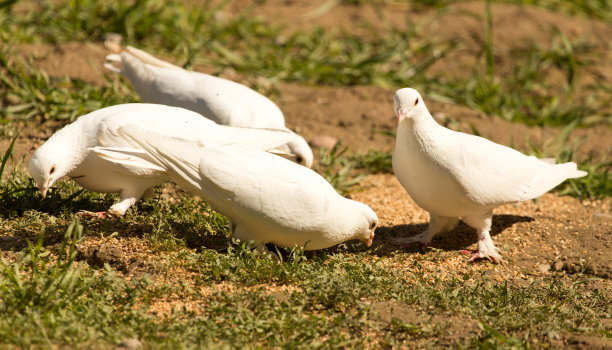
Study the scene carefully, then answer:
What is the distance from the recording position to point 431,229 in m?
4.71

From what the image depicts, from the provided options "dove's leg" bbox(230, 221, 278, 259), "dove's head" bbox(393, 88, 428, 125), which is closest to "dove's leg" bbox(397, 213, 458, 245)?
"dove's head" bbox(393, 88, 428, 125)

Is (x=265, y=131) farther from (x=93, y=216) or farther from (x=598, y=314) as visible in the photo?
(x=598, y=314)

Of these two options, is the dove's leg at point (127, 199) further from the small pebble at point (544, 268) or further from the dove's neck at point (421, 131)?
the small pebble at point (544, 268)

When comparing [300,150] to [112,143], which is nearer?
[112,143]

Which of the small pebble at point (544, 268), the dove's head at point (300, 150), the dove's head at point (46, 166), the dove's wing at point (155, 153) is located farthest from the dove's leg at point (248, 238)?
the small pebble at point (544, 268)

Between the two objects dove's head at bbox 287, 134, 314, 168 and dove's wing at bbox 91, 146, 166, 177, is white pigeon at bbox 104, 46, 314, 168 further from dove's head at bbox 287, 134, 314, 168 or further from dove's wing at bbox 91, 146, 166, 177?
dove's wing at bbox 91, 146, 166, 177

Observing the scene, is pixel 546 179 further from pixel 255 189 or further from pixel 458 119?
pixel 458 119

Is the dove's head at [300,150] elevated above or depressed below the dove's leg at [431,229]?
above

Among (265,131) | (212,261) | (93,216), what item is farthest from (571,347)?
(93,216)

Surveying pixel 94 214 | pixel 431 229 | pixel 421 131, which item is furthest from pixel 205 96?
pixel 431 229

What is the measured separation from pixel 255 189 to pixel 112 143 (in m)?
0.93

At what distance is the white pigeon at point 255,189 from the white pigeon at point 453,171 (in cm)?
47

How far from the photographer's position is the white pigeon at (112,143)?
4.15 m

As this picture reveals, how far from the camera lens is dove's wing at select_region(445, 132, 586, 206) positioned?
4.27 m
